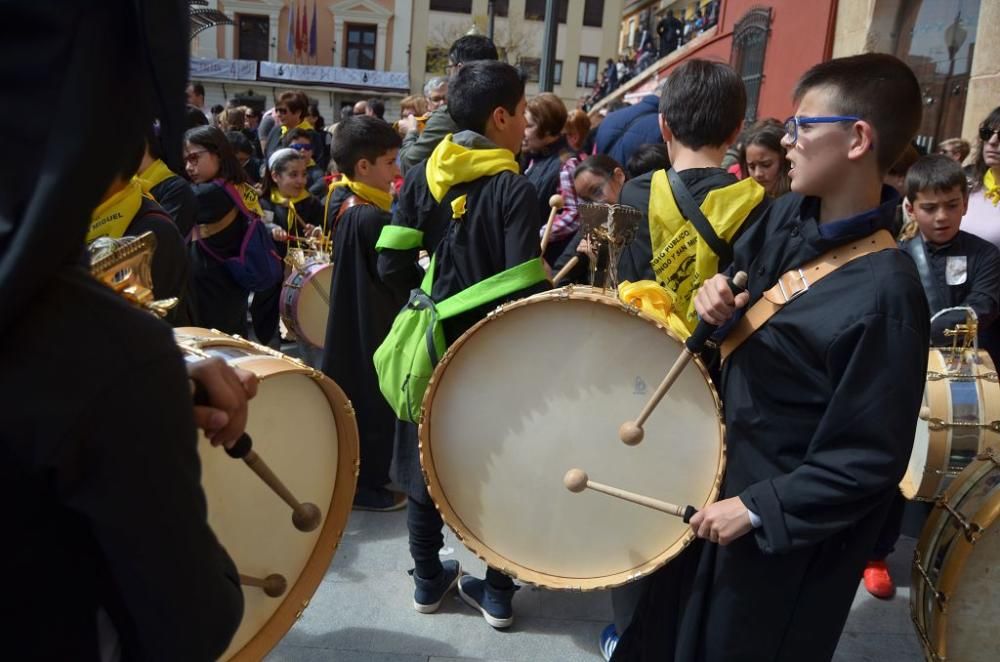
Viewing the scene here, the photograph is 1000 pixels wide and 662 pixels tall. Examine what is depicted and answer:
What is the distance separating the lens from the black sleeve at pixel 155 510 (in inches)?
34.7

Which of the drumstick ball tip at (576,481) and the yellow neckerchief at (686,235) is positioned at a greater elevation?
the yellow neckerchief at (686,235)

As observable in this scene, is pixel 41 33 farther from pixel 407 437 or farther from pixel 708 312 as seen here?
pixel 407 437

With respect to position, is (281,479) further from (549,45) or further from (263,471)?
(549,45)

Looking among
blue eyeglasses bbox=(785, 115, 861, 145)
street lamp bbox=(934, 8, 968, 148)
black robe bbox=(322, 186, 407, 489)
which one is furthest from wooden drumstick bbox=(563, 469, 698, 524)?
street lamp bbox=(934, 8, 968, 148)

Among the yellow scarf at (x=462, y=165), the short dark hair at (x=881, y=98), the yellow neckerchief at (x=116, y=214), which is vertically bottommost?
the yellow neckerchief at (x=116, y=214)

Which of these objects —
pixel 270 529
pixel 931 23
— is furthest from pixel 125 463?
pixel 931 23

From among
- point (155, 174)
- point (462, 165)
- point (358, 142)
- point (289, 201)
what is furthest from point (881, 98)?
A: point (289, 201)

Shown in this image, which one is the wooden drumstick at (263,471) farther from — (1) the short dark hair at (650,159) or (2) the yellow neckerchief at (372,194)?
(1) the short dark hair at (650,159)

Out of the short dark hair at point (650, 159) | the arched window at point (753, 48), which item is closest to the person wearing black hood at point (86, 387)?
the short dark hair at point (650, 159)

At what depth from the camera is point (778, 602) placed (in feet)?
6.36

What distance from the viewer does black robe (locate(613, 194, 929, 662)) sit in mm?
1753

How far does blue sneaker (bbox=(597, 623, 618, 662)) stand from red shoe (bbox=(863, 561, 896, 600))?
1193 millimetres

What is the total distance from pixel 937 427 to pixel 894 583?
2.87ft

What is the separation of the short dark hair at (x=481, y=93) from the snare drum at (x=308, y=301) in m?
2.29
